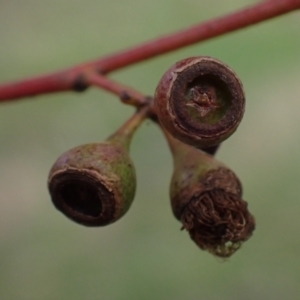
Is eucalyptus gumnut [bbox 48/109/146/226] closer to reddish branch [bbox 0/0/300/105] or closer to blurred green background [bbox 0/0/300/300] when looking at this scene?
reddish branch [bbox 0/0/300/105]

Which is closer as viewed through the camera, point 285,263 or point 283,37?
point 285,263

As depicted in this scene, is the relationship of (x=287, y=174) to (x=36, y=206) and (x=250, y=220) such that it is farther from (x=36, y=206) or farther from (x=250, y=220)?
(x=250, y=220)

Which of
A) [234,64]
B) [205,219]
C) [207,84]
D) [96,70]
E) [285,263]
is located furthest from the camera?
[234,64]

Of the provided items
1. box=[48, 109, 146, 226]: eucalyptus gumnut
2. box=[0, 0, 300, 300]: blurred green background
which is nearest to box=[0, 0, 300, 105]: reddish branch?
box=[48, 109, 146, 226]: eucalyptus gumnut

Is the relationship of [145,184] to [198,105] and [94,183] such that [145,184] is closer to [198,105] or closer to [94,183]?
[94,183]

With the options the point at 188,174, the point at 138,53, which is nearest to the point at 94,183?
the point at 188,174

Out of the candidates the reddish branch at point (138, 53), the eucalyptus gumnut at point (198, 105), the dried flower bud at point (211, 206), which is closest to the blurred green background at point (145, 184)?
the reddish branch at point (138, 53)

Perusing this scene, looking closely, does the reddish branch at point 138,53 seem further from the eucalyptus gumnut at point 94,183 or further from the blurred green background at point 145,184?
the blurred green background at point 145,184

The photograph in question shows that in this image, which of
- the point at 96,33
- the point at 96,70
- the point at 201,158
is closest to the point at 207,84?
the point at 201,158
